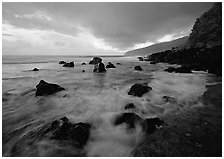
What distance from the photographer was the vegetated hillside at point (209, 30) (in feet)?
103

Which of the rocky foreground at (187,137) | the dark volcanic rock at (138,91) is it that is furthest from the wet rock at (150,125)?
the dark volcanic rock at (138,91)

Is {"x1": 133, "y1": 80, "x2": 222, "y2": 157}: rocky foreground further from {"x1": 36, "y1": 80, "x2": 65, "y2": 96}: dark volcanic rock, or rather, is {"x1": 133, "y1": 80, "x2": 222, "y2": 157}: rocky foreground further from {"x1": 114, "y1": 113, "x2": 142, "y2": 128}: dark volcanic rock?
{"x1": 36, "y1": 80, "x2": 65, "y2": 96}: dark volcanic rock

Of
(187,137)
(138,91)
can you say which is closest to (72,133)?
(187,137)

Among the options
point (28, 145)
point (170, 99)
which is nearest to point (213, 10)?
point (170, 99)

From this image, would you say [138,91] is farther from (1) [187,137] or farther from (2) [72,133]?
(2) [72,133]

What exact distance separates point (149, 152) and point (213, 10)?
47.3m

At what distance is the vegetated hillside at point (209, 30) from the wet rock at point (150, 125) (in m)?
34.2

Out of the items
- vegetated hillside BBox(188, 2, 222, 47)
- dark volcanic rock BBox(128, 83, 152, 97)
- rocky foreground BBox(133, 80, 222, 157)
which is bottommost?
rocky foreground BBox(133, 80, 222, 157)

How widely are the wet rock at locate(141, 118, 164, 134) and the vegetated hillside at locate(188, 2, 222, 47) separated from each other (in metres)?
34.2

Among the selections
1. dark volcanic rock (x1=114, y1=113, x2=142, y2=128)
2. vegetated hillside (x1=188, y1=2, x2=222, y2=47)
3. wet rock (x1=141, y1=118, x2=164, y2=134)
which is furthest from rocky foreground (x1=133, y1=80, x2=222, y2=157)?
vegetated hillside (x1=188, y1=2, x2=222, y2=47)

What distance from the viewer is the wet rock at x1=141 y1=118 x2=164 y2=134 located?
12.5 feet

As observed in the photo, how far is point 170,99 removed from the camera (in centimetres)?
614

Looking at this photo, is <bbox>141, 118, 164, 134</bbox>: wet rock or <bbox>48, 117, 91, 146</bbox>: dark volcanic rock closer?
<bbox>48, 117, 91, 146</bbox>: dark volcanic rock

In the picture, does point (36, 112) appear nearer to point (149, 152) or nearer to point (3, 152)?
point (3, 152)
